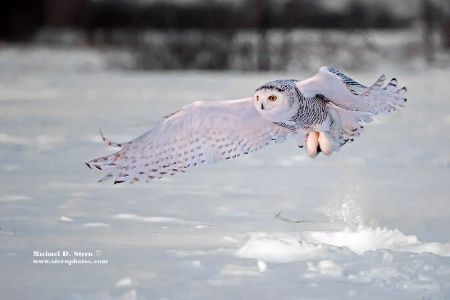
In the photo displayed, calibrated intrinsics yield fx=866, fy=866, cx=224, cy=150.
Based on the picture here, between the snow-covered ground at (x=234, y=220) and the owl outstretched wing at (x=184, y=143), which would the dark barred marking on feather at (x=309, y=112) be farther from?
the snow-covered ground at (x=234, y=220)

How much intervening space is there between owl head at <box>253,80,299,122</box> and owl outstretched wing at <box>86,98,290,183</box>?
0.41m

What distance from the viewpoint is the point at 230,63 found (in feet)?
59.1

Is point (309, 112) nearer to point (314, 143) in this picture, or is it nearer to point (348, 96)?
point (348, 96)

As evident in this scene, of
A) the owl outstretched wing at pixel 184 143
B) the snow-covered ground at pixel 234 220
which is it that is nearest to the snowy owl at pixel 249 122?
the owl outstretched wing at pixel 184 143

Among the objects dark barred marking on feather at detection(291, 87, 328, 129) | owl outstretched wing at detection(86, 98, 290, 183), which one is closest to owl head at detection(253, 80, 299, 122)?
dark barred marking on feather at detection(291, 87, 328, 129)

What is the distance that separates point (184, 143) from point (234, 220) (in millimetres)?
636

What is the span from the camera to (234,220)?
5699mm

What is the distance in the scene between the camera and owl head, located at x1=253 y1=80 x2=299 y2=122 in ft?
16.8

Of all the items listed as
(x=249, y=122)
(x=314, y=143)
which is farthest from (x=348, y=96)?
(x=249, y=122)

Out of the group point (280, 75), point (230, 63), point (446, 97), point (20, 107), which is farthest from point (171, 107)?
point (230, 63)

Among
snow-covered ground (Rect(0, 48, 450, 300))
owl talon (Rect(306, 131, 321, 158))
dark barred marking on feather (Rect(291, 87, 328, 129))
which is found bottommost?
snow-covered ground (Rect(0, 48, 450, 300))

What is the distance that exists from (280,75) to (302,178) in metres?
9.37

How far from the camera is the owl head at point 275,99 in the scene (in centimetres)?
513

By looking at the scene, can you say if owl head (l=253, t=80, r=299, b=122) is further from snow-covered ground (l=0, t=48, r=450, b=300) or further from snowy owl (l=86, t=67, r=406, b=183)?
snow-covered ground (l=0, t=48, r=450, b=300)
